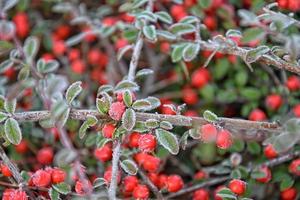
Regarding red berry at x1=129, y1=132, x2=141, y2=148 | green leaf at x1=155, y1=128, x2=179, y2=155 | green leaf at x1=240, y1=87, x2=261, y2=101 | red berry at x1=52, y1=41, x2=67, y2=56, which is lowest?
green leaf at x1=240, y1=87, x2=261, y2=101

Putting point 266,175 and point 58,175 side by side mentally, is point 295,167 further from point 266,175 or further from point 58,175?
point 58,175

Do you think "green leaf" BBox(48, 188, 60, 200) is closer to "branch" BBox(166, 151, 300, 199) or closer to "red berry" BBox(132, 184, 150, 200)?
"red berry" BBox(132, 184, 150, 200)

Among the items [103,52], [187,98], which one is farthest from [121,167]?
[103,52]

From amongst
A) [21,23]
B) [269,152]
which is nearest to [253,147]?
[269,152]

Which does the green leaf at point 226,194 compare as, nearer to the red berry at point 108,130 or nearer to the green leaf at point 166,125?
the green leaf at point 166,125

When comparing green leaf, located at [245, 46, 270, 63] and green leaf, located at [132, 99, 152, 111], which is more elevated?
green leaf, located at [245, 46, 270, 63]

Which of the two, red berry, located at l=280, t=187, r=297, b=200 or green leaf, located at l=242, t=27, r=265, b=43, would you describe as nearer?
green leaf, located at l=242, t=27, r=265, b=43

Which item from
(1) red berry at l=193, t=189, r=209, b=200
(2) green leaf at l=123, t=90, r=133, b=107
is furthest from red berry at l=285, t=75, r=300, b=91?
(2) green leaf at l=123, t=90, r=133, b=107

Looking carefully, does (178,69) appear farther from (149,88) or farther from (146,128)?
(146,128)
